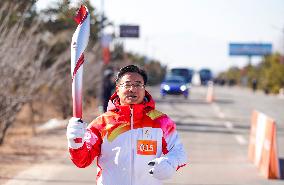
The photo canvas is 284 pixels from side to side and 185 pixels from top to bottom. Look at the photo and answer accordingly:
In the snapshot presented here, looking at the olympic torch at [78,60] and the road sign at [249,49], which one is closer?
the olympic torch at [78,60]

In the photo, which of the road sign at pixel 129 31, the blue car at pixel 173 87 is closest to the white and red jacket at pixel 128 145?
the road sign at pixel 129 31

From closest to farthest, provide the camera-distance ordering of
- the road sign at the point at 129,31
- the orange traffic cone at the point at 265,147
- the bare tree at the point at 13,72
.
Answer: the orange traffic cone at the point at 265,147, the bare tree at the point at 13,72, the road sign at the point at 129,31

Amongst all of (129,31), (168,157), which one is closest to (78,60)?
(168,157)

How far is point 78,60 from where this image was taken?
4.06 m

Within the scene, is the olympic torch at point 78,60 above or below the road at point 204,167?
above

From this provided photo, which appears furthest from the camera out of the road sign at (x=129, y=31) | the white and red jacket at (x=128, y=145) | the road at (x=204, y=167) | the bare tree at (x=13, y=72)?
the road sign at (x=129, y=31)

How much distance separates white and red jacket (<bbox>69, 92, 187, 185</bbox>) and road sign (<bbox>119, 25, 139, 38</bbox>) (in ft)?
72.3

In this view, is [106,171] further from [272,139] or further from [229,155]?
[229,155]

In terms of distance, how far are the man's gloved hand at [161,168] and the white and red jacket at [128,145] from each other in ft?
0.30

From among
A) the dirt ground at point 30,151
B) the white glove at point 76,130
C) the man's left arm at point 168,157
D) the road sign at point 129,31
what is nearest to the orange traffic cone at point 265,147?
the dirt ground at point 30,151

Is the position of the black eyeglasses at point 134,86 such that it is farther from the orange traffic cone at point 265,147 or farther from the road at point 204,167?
the orange traffic cone at point 265,147

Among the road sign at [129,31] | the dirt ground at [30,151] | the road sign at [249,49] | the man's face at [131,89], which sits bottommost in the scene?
the dirt ground at [30,151]

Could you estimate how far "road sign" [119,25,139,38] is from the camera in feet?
87.9

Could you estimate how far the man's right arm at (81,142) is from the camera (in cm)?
392
